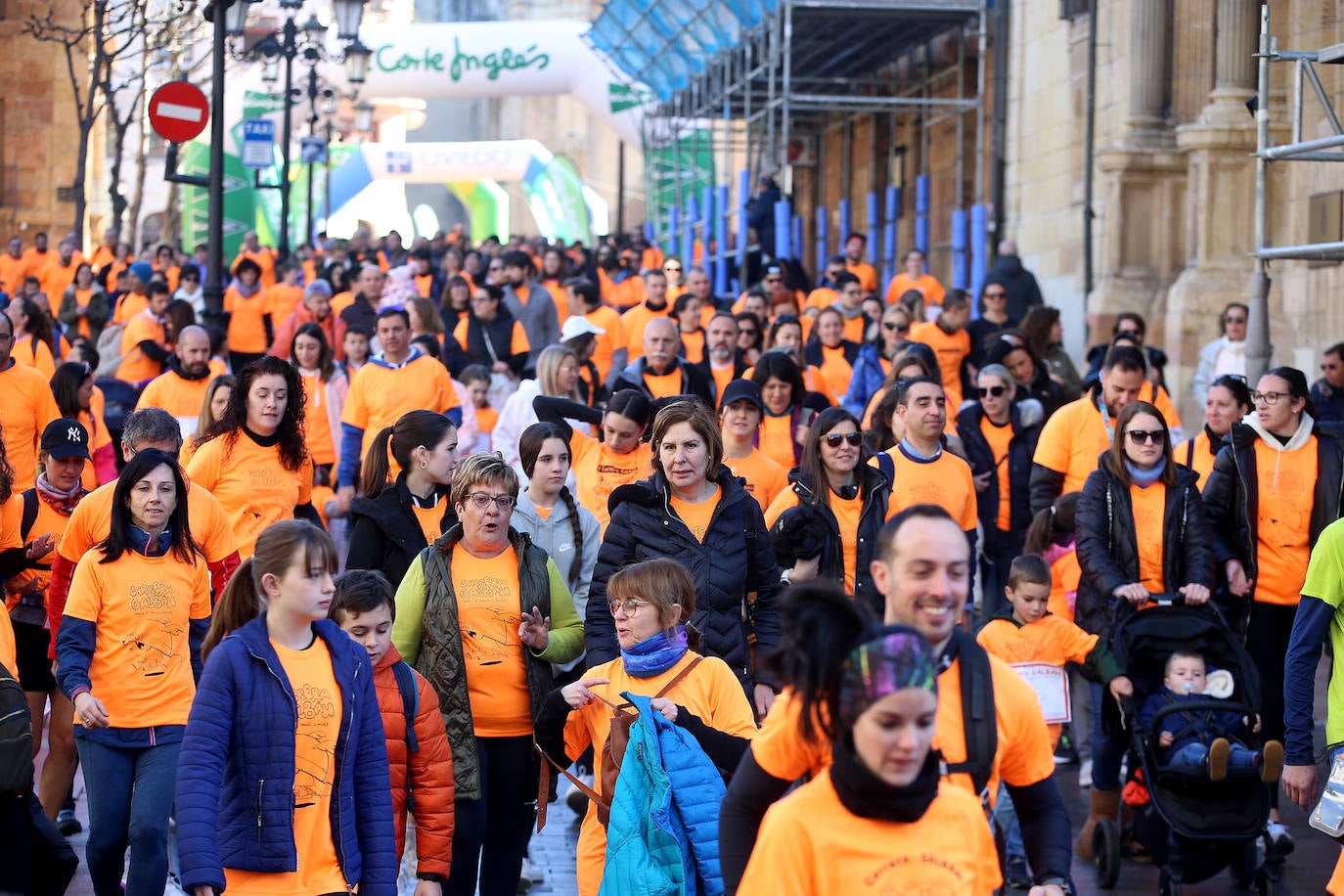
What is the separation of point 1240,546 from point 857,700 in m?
4.99

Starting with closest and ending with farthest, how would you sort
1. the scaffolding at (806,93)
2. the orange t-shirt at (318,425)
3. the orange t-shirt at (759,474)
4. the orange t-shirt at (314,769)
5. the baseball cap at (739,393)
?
the orange t-shirt at (314,769) < the baseball cap at (739,393) < the orange t-shirt at (759,474) < the orange t-shirt at (318,425) < the scaffolding at (806,93)

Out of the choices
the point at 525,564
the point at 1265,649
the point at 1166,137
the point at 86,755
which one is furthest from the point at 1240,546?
the point at 1166,137

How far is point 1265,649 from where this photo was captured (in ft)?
25.3

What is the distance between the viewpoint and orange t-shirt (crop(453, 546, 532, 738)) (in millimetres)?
5992

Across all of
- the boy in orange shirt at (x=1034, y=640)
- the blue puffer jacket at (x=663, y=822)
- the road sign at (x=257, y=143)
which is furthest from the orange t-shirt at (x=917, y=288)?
the blue puffer jacket at (x=663, y=822)

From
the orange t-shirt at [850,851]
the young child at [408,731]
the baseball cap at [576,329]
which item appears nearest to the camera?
the orange t-shirt at [850,851]

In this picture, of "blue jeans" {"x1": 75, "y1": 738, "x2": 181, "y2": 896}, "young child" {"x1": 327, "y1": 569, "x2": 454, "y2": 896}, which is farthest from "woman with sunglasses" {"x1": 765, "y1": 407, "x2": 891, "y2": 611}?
"blue jeans" {"x1": 75, "y1": 738, "x2": 181, "y2": 896}

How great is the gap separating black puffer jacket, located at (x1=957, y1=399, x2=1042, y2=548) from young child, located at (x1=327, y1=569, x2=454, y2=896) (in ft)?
16.4

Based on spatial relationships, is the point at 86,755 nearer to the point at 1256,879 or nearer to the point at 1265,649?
the point at 1256,879

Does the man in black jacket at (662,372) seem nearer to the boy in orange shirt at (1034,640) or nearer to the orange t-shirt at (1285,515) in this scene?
the boy in orange shirt at (1034,640)

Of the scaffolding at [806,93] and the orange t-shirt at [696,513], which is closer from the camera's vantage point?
the orange t-shirt at [696,513]

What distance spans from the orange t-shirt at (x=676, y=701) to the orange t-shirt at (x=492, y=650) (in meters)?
0.75

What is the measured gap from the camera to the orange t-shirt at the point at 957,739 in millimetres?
3508

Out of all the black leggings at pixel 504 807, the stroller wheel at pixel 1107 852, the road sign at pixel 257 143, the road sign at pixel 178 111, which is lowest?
the stroller wheel at pixel 1107 852
